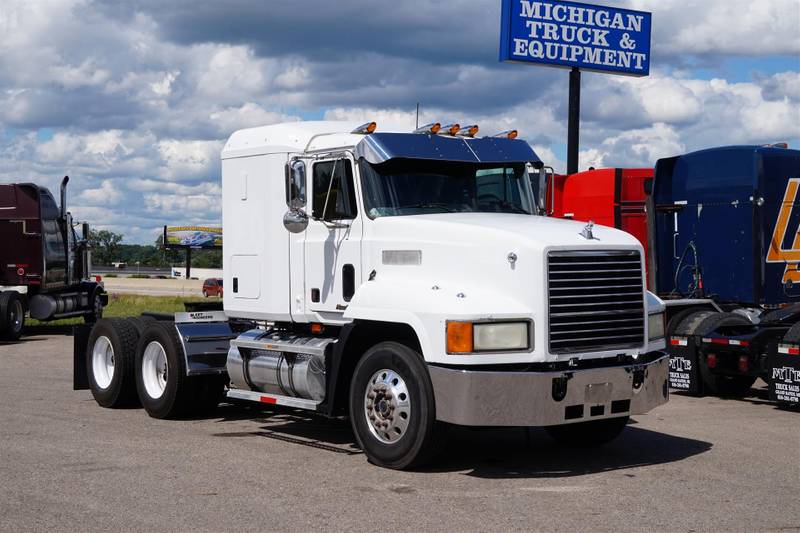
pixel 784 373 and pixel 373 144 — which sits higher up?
pixel 373 144

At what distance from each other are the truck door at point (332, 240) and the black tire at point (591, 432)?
2520 millimetres

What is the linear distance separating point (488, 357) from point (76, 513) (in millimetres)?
3282

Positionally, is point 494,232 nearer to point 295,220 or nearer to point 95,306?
point 295,220

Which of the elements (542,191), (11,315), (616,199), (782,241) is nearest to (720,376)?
(782,241)

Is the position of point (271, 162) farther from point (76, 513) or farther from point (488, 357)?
point (76, 513)

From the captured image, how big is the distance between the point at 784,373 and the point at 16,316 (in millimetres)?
18547

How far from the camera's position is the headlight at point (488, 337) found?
838 cm

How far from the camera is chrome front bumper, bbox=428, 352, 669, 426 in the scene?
27.5 feet

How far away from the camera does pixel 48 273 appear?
27.4 meters

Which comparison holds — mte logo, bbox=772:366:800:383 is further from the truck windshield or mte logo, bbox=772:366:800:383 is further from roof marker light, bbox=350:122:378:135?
roof marker light, bbox=350:122:378:135

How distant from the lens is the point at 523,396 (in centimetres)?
848

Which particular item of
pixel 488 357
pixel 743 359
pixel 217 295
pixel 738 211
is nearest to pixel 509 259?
pixel 488 357

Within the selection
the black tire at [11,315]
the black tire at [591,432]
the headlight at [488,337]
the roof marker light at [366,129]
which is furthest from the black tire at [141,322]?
the black tire at [11,315]

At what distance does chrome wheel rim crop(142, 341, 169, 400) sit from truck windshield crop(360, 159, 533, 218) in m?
3.79
